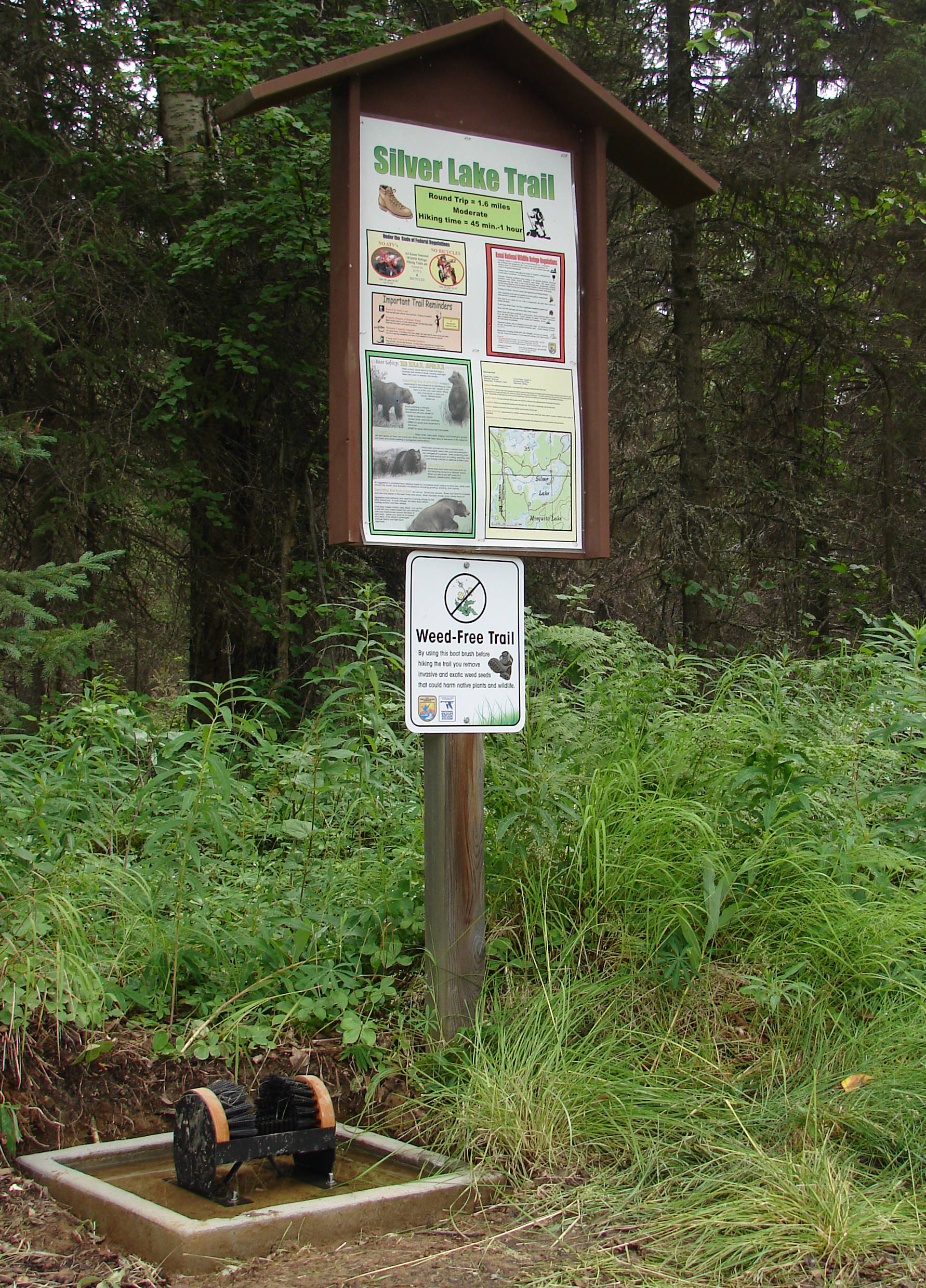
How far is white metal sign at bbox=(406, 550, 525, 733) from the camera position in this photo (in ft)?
11.5

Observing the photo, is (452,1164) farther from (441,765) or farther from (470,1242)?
(441,765)

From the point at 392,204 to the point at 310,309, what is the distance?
6178 millimetres

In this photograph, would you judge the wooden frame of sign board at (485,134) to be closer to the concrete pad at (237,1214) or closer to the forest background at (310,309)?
the concrete pad at (237,1214)

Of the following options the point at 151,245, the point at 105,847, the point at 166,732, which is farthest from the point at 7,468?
the point at 105,847

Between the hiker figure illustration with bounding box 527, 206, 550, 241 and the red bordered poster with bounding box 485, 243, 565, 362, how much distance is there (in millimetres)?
50

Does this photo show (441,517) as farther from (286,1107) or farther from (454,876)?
(286,1107)

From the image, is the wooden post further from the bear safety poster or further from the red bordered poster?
the red bordered poster

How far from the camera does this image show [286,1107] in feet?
9.59

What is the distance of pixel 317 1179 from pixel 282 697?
620 cm

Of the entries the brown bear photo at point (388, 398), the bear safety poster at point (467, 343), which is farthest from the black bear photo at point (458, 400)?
the brown bear photo at point (388, 398)

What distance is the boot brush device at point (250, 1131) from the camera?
2.69 metres

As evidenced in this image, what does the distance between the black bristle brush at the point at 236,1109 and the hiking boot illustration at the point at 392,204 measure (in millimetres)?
2638

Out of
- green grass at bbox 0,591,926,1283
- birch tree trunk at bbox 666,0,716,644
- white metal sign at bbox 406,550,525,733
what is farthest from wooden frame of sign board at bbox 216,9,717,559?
birch tree trunk at bbox 666,0,716,644

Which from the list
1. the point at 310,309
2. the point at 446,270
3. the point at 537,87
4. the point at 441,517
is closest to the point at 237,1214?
the point at 441,517
